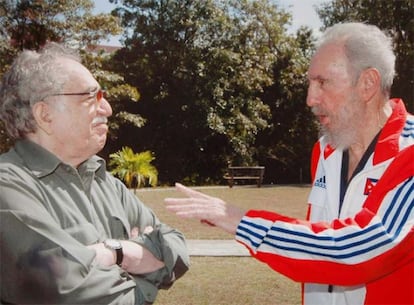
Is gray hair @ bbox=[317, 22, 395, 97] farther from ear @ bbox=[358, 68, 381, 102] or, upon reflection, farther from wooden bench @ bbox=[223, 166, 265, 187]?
wooden bench @ bbox=[223, 166, 265, 187]

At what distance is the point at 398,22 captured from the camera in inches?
1037

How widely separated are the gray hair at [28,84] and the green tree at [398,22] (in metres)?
24.2

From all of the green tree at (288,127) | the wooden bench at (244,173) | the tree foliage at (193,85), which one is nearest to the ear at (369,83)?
the wooden bench at (244,173)

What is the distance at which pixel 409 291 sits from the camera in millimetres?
2195

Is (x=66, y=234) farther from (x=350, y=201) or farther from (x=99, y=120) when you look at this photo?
(x=350, y=201)

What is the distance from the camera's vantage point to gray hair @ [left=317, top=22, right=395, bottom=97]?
241 cm

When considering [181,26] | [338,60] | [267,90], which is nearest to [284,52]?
[267,90]

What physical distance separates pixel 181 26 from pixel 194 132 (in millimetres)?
4723

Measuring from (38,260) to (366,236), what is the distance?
111 centimetres

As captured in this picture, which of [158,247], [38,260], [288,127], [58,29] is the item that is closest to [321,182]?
[158,247]

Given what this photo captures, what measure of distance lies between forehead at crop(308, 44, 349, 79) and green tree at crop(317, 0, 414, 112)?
2351cm

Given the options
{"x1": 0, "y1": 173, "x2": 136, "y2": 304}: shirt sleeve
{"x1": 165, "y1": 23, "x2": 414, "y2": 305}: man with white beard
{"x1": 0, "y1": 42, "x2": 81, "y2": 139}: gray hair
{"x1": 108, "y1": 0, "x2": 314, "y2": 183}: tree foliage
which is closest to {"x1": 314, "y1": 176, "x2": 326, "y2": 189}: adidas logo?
{"x1": 165, "y1": 23, "x2": 414, "y2": 305}: man with white beard

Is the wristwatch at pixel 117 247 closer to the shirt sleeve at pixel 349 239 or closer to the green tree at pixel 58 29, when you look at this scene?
the shirt sleeve at pixel 349 239

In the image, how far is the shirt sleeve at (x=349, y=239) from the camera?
6.48 ft
